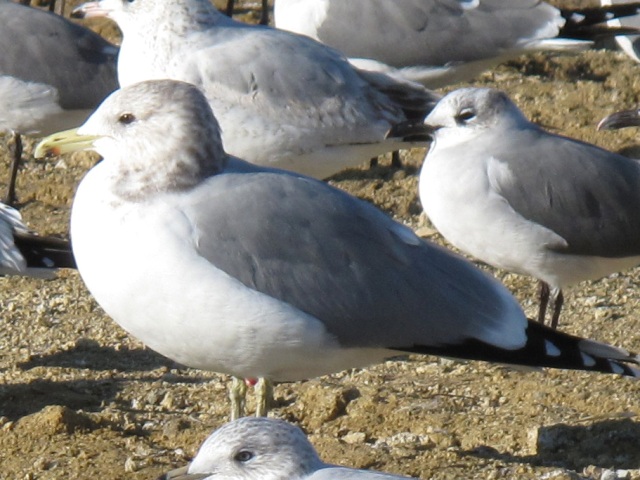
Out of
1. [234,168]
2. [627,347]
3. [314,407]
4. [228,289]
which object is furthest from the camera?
[627,347]

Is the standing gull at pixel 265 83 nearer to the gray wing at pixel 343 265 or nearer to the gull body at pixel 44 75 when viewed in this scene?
the gull body at pixel 44 75

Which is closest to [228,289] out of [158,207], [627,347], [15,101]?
[158,207]

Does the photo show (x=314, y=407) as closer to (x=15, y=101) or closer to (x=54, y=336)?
(x=54, y=336)

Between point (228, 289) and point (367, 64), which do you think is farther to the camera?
point (367, 64)

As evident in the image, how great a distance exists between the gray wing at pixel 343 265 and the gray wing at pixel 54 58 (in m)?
3.93

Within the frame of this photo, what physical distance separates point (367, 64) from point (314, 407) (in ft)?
11.7

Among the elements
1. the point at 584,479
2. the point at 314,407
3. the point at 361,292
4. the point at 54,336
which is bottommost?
the point at 54,336

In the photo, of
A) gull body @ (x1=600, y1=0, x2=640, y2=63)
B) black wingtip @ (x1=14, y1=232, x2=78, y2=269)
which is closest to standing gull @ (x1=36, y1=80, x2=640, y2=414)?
black wingtip @ (x1=14, y1=232, x2=78, y2=269)

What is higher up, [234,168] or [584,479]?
[234,168]

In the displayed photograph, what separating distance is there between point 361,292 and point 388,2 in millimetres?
4356

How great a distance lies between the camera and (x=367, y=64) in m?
8.27

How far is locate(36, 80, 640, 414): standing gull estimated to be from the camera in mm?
4168

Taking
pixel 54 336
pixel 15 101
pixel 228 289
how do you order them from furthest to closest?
pixel 15 101 < pixel 54 336 < pixel 228 289

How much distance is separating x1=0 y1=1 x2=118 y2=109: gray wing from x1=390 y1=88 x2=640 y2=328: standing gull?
9.22 feet
